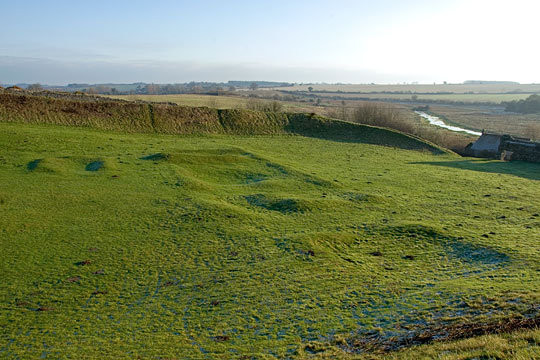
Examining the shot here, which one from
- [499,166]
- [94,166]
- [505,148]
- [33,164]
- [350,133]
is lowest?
[499,166]

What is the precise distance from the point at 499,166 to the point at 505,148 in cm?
729

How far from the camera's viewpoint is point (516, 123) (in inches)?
3959

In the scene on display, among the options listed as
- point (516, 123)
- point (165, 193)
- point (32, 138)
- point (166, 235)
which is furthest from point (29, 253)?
point (516, 123)

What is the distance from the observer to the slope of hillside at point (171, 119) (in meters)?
45.3

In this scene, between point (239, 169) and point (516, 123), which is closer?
point (239, 169)

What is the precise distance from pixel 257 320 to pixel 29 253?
1058 centimetres

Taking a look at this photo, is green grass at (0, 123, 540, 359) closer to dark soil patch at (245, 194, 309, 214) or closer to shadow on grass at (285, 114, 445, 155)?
dark soil patch at (245, 194, 309, 214)

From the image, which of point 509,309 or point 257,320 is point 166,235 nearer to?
point 257,320

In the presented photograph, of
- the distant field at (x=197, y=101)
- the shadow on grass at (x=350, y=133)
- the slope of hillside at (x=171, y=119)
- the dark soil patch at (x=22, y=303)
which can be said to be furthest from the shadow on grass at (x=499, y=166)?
the distant field at (x=197, y=101)

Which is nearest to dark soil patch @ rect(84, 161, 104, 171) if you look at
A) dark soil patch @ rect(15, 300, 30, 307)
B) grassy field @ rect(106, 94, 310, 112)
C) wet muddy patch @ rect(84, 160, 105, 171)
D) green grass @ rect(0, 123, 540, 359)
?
wet muddy patch @ rect(84, 160, 105, 171)

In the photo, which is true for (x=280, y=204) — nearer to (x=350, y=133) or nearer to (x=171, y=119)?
A: (x=171, y=119)

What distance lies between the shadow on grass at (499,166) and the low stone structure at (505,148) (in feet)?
4.97

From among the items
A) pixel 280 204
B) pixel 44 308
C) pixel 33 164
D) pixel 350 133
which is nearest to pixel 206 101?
pixel 350 133

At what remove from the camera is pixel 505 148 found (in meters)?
51.4
